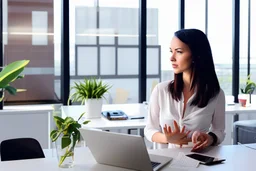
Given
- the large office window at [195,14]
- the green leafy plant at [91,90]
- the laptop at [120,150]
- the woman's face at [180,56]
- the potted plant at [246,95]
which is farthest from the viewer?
the large office window at [195,14]

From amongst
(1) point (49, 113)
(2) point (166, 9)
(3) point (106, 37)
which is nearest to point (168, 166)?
(1) point (49, 113)

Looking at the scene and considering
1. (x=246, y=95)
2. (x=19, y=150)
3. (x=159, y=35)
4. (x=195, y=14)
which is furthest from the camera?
(x=195, y=14)

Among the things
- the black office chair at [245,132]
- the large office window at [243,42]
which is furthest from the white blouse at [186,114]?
the large office window at [243,42]

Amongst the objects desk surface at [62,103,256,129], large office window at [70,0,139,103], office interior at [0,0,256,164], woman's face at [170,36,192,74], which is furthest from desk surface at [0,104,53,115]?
woman's face at [170,36,192,74]

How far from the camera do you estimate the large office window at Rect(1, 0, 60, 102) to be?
4.34 metres

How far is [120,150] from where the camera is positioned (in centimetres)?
141

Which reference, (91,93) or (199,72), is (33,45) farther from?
(199,72)

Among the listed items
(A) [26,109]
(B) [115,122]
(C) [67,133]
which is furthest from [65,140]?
(A) [26,109]

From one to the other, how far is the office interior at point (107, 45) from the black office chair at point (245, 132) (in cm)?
41

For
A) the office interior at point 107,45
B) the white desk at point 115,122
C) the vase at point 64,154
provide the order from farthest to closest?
1. the office interior at point 107,45
2. the white desk at point 115,122
3. the vase at point 64,154

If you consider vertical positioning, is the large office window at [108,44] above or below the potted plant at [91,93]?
above

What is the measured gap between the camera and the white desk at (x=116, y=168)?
1444 mm

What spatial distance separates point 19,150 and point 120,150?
2.96 feet

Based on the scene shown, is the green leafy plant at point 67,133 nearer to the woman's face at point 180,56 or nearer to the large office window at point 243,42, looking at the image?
the woman's face at point 180,56
